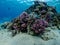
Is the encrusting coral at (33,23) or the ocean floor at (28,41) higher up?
the encrusting coral at (33,23)

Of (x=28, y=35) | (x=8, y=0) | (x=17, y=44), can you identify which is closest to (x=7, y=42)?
(x=17, y=44)

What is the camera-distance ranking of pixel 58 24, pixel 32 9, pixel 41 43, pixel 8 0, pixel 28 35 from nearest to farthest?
pixel 41 43 < pixel 28 35 < pixel 58 24 < pixel 32 9 < pixel 8 0

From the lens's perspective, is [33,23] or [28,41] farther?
[33,23]

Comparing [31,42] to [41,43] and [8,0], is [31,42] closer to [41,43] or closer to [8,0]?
[41,43]

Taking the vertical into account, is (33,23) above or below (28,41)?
above

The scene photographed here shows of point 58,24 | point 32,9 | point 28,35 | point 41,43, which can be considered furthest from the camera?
point 32,9

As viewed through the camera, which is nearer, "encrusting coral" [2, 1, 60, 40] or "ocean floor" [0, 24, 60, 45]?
"ocean floor" [0, 24, 60, 45]

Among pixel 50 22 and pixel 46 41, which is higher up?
pixel 50 22

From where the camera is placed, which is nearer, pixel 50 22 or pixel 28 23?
pixel 28 23

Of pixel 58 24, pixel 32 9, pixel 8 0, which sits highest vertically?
pixel 8 0

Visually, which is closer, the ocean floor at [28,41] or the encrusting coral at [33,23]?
the ocean floor at [28,41]

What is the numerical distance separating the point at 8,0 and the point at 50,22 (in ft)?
43.1

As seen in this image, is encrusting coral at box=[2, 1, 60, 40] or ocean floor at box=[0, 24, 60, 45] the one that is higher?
encrusting coral at box=[2, 1, 60, 40]

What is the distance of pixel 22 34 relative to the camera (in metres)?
5.04
